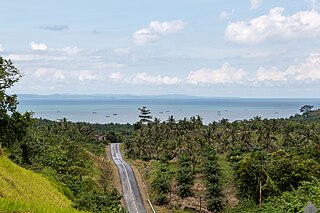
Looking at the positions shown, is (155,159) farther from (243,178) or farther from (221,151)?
(243,178)

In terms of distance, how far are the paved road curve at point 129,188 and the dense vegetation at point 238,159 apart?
2.39 metres

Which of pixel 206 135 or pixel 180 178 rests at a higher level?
pixel 206 135

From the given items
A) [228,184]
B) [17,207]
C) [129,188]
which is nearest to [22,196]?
[17,207]

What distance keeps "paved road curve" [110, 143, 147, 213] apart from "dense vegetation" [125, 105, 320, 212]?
239cm

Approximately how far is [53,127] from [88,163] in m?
20.2

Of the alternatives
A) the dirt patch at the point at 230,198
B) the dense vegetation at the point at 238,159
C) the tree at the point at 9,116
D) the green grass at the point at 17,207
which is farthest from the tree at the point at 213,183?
the green grass at the point at 17,207

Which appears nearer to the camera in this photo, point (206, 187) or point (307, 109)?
point (206, 187)

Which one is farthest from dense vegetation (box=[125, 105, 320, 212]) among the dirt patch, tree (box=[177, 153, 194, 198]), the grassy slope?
the grassy slope

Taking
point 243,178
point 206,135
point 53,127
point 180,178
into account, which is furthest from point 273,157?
point 53,127

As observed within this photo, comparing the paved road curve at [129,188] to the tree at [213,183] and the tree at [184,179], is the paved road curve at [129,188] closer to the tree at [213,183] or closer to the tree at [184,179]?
the tree at [184,179]

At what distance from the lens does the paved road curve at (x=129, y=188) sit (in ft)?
141

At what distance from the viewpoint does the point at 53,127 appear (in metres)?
69.2

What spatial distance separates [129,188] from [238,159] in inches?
611

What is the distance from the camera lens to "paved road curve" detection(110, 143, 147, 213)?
141 feet
